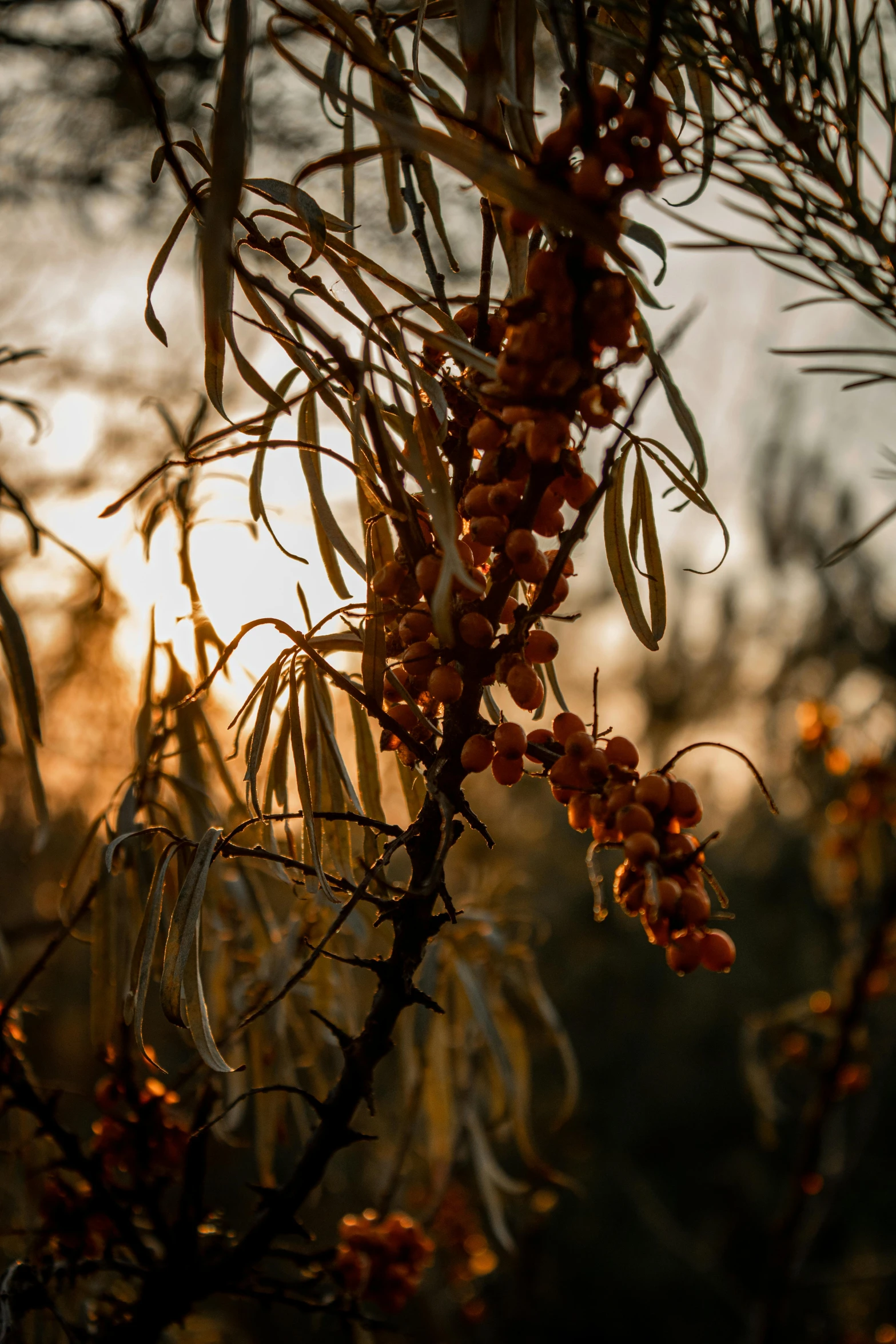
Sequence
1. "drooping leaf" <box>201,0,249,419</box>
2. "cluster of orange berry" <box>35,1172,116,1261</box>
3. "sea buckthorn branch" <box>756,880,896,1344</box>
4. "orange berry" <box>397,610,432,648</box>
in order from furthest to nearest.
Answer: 1. "sea buckthorn branch" <box>756,880,896,1344</box>
2. "cluster of orange berry" <box>35,1172,116,1261</box>
3. "orange berry" <box>397,610,432,648</box>
4. "drooping leaf" <box>201,0,249,419</box>

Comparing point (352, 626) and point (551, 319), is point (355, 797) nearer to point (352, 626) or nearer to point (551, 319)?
point (352, 626)

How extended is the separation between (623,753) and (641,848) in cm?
5

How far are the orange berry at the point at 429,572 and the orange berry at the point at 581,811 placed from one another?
0.10m

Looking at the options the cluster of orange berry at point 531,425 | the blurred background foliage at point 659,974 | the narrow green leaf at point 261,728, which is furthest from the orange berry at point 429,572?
the blurred background foliage at point 659,974

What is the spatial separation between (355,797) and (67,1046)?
2854 millimetres

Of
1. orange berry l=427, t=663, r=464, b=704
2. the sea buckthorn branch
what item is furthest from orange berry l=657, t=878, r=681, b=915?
the sea buckthorn branch

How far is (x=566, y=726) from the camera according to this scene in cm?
36

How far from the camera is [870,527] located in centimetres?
39

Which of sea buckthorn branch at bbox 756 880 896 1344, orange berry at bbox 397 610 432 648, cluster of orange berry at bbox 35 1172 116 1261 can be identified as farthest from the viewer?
sea buckthorn branch at bbox 756 880 896 1344

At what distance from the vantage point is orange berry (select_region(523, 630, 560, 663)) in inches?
13.6

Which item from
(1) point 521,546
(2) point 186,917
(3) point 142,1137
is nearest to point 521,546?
(1) point 521,546

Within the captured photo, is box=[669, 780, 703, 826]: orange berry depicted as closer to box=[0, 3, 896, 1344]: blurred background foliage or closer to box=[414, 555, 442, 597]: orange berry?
box=[414, 555, 442, 597]: orange berry

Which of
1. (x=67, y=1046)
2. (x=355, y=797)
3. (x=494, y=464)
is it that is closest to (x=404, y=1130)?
(x=355, y=797)

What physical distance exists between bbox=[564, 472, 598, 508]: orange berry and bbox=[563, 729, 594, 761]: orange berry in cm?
9
